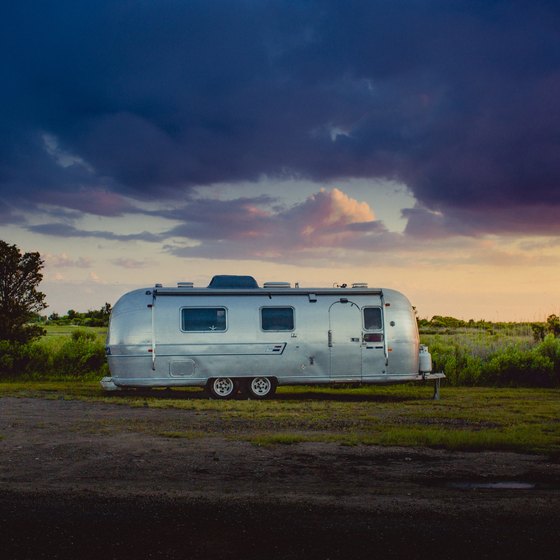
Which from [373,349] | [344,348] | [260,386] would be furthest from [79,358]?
[373,349]

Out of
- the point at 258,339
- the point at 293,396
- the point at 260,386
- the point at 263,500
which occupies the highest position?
the point at 258,339

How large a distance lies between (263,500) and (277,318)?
1173 cm

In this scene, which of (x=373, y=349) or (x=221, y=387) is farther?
(x=373, y=349)

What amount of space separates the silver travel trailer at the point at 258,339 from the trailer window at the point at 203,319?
3 cm

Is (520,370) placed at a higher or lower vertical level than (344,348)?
lower

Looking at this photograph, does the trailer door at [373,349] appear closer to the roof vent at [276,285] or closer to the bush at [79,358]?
the roof vent at [276,285]

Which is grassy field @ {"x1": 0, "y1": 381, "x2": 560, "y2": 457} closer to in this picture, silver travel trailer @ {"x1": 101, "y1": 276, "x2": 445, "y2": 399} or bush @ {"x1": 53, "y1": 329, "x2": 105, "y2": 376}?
silver travel trailer @ {"x1": 101, "y1": 276, "x2": 445, "y2": 399}

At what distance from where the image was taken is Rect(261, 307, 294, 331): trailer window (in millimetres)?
19000

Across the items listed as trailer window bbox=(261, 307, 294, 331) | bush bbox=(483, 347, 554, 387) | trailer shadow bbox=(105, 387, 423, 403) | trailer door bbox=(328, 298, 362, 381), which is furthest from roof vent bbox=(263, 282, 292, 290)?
bush bbox=(483, 347, 554, 387)

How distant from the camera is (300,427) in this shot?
13258 mm

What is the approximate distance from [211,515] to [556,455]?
5.93m

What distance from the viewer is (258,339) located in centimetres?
1884

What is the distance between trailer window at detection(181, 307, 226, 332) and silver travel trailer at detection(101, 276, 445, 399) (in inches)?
1.0

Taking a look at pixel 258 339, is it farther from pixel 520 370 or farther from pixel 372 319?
pixel 520 370
